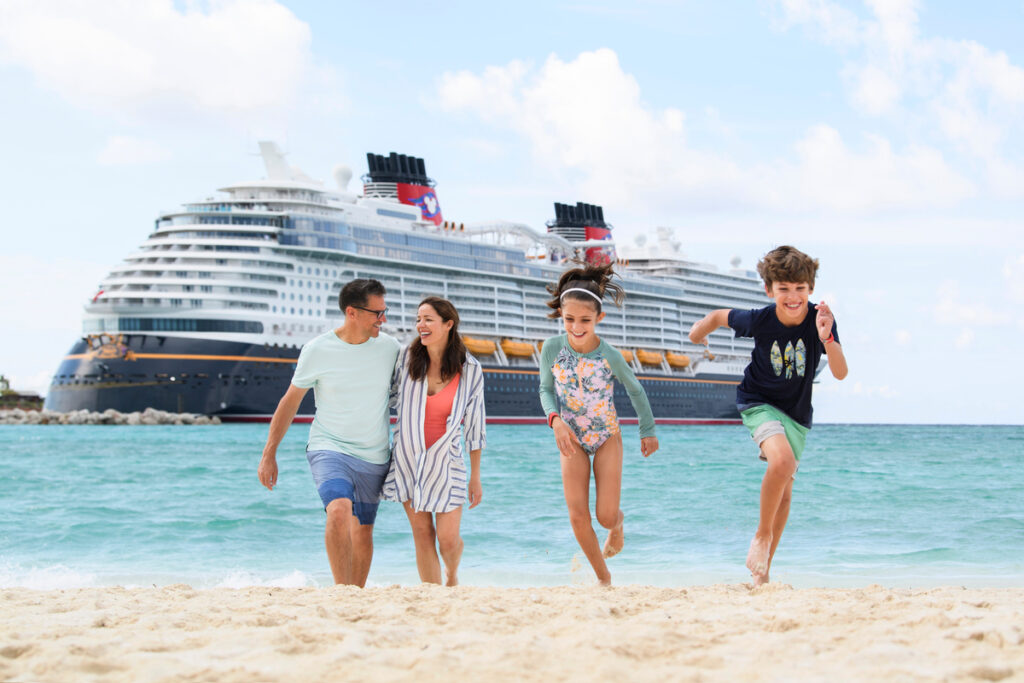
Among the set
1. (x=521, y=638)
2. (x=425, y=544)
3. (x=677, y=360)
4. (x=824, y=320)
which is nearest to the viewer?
(x=521, y=638)

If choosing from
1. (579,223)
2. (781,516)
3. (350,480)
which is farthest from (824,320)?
(579,223)

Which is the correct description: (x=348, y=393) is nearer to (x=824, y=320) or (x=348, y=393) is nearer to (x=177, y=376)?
(x=824, y=320)

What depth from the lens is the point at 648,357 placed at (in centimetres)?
5531

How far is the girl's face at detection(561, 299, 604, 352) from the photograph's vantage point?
4.48 metres

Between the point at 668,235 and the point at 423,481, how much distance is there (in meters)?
59.4

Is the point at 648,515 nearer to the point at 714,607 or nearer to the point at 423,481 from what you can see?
the point at 423,481

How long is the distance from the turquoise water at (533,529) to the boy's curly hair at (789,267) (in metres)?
3.49

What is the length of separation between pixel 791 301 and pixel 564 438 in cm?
114

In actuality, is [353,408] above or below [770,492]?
above

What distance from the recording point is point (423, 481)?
460 centimetres

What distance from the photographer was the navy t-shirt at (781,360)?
14.1 ft

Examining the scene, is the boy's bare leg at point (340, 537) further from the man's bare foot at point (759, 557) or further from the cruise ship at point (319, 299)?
the cruise ship at point (319, 299)

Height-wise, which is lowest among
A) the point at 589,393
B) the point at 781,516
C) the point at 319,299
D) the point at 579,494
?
the point at 781,516

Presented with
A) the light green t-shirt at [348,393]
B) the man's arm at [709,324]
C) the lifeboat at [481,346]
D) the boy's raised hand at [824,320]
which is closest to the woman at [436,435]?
the light green t-shirt at [348,393]
